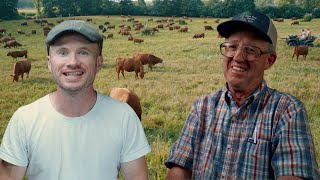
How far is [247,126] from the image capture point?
108 inches

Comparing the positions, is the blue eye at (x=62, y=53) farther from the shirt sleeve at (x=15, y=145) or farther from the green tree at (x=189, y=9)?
the green tree at (x=189, y=9)

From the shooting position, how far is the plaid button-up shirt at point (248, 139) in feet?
8.35

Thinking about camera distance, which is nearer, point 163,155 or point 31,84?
point 163,155

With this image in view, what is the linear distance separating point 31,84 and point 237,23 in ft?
42.0

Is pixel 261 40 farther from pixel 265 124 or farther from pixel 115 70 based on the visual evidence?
pixel 115 70

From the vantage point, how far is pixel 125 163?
257 cm

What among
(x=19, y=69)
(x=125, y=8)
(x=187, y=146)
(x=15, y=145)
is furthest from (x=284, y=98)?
(x=125, y=8)

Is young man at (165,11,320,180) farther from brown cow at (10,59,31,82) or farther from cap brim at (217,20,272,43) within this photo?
brown cow at (10,59,31,82)

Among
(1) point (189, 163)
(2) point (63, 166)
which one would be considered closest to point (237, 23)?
(1) point (189, 163)

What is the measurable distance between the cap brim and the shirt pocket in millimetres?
748

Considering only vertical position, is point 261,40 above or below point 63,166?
above

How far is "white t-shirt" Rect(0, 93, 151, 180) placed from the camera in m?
2.46

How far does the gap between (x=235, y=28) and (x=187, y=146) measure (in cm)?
95

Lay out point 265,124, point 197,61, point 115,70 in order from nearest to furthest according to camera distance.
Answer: point 265,124
point 115,70
point 197,61
